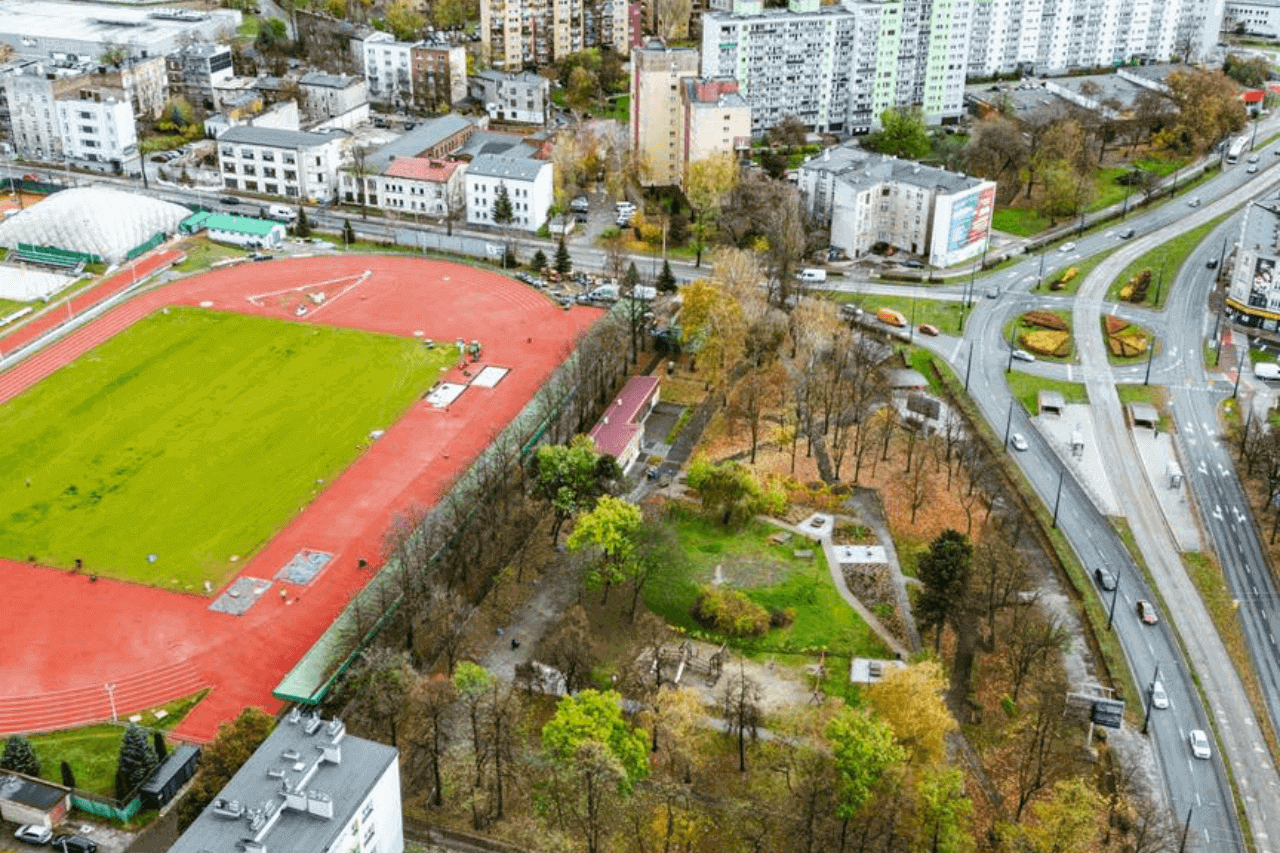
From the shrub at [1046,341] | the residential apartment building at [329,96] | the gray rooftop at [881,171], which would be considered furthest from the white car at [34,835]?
the residential apartment building at [329,96]

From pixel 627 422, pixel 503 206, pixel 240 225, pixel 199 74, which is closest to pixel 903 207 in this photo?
pixel 503 206

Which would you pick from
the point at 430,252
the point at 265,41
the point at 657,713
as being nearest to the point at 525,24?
the point at 265,41

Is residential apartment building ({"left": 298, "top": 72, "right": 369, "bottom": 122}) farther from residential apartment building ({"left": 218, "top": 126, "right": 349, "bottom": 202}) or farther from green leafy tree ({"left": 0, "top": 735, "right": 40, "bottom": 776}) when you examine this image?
green leafy tree ({"left": 0, "top": 735, "right": 40, "bottom": 776})

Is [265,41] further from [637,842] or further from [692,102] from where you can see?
[637,842]

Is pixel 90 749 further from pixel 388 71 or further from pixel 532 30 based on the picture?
pixel 532 30

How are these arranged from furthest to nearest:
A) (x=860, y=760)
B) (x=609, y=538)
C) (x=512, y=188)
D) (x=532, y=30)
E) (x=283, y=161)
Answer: (x=532, y=30) → (x=283, y=161) → (x=512, y=188) → (x=609, y=538) → (x=860, y=760)

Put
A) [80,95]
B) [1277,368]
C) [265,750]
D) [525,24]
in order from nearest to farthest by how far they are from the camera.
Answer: [265,750], [1277,368], [80,95], [525,24]

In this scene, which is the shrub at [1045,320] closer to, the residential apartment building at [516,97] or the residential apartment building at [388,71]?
the residential apartment building at [516,97]
